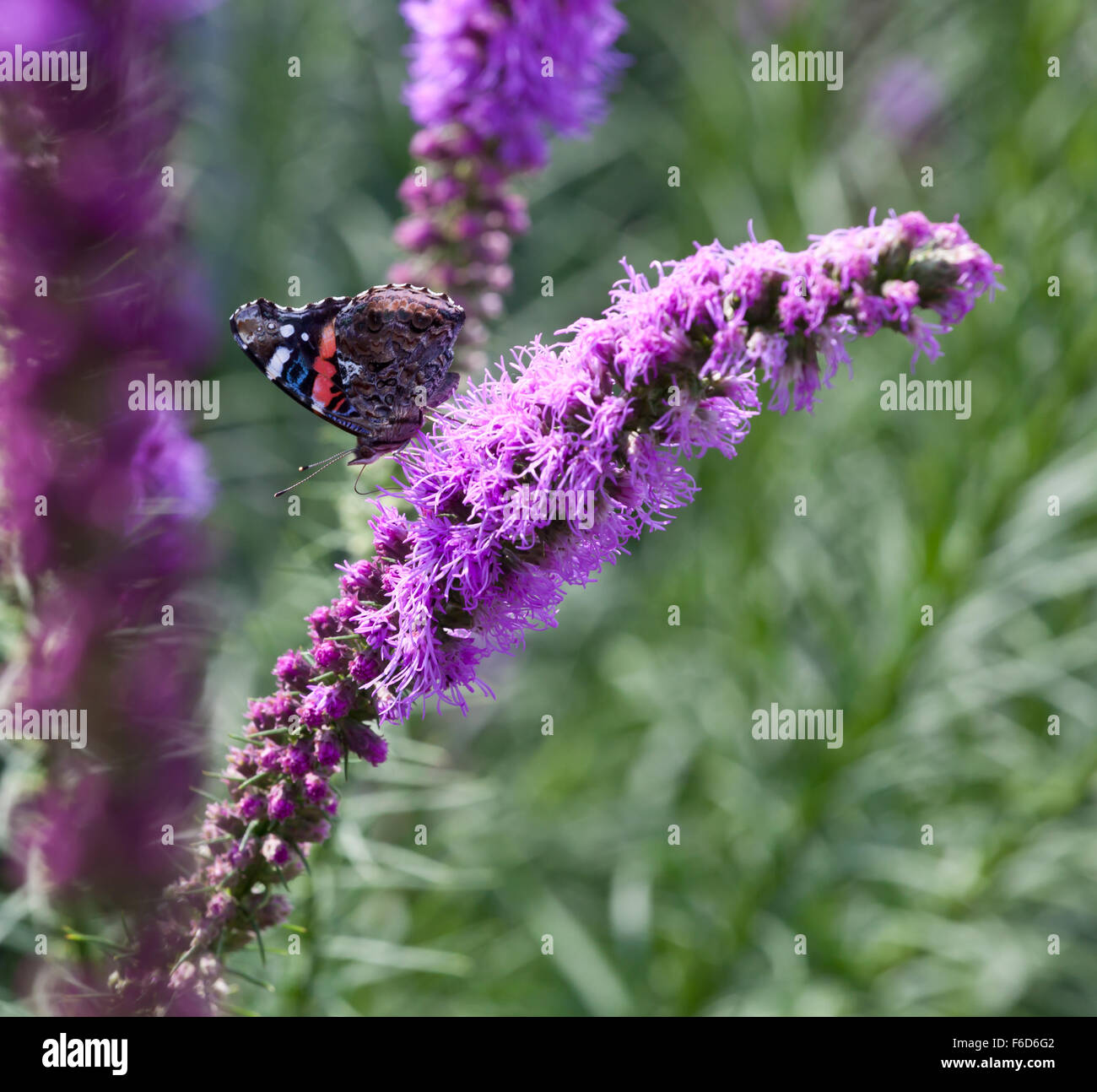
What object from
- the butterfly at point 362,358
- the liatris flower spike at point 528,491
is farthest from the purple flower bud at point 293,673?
the butterfly at point 362,358

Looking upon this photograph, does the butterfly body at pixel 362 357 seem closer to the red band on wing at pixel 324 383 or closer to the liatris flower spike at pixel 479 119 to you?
the red band on wing at pixel 324 383

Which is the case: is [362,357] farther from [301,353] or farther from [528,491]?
[528,491]

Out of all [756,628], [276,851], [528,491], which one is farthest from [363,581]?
[756,628]

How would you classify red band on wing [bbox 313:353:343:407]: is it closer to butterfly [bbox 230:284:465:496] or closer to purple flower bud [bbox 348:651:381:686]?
butterfly [bbox 230:284:465:496]

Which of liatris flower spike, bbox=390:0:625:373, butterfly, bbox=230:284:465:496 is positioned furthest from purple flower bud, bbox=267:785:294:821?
liatris flower spike, bbox=390:0:625:373

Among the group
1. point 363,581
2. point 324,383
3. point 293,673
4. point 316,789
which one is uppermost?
point 324,383

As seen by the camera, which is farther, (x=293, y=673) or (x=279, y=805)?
(x=293, y=673)

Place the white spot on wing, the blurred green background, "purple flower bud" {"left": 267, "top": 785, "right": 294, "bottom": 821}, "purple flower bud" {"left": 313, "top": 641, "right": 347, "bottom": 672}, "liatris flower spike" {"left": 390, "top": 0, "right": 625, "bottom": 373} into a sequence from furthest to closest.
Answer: the blurred green background
"liatris flower spike" {"left": 390, "top": 0, "right": 625, "bottom": 373}
the white spot on wing
"purple flower bud" {"left": 313, "top": 641, "right": 347, "bottom": 672}
"purple flower bud" {"left": 267, "top": 785, "right": 294, "bottom": 821}
